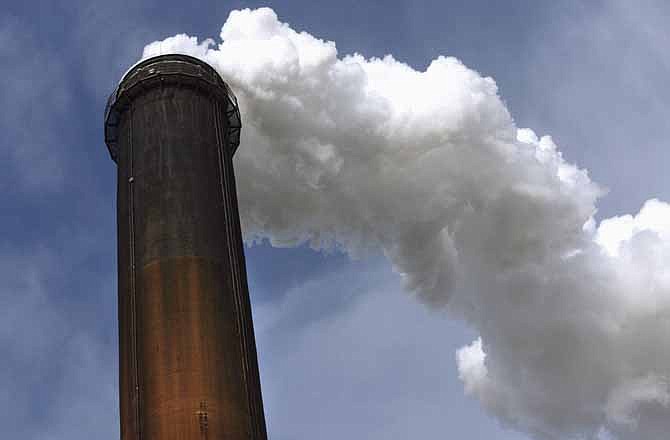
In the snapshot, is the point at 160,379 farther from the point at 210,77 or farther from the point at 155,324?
the point at 210,77

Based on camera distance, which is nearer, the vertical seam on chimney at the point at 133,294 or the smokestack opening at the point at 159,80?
the vertical seam on chimney at the point at 133,294

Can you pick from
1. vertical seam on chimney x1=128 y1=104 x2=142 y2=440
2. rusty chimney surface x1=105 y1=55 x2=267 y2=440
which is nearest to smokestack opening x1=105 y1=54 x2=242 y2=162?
rusty chimney surface x1=105 y1=55 x2=267 y2=440

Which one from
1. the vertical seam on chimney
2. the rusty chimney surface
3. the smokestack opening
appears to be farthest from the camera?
the smokestack opening

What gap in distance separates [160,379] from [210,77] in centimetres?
1201

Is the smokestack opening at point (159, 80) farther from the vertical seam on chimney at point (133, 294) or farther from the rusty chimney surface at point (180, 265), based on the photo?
the vertical seam on chimney at point (133, 294)

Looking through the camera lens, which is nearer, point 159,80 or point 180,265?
point 180,265

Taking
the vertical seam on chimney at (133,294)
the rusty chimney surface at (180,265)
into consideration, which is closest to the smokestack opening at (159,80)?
the rusty chimney surface at (180,265)

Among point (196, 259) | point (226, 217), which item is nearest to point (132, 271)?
point (196, 259)

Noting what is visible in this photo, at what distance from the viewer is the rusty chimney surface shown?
22.7 metres

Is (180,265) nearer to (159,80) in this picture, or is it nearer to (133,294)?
(133,294)

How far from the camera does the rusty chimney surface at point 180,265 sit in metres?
22.7

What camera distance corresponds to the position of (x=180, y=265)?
81.4 ft

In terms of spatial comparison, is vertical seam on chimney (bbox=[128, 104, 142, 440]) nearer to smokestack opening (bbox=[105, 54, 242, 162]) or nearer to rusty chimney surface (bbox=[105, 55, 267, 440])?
rusty chimney surface (bbox=[105, 55, 267, 440])

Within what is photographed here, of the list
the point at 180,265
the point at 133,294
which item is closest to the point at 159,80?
the point at 180,265
